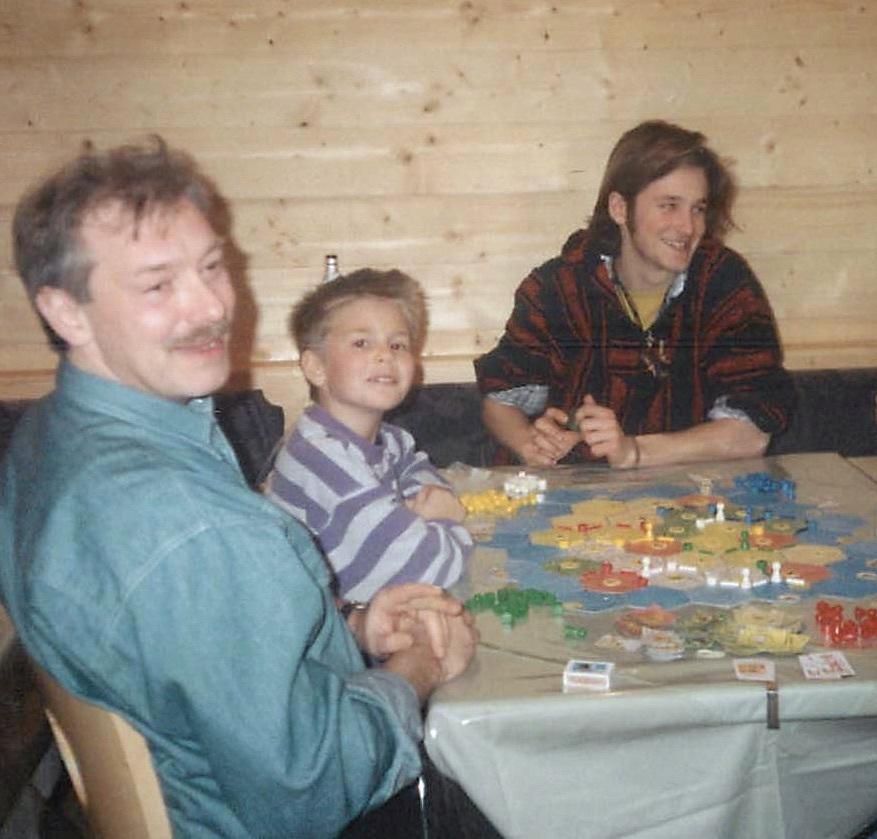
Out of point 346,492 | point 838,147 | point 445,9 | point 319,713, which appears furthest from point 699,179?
point 319,713

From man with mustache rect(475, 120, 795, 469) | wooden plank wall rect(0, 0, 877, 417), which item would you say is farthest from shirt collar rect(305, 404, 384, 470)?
wooden plank wall rect(0, 0, 877, 417)

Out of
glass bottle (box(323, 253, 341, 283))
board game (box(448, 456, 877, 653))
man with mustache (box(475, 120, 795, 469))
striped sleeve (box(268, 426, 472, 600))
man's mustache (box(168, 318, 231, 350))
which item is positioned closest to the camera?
man's mustache (box(168, 318, 231, 350))

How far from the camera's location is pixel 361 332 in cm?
138

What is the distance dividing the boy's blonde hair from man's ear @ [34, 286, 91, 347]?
0.61m

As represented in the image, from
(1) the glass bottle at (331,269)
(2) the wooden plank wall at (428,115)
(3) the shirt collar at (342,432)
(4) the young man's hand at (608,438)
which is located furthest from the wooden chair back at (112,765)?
(2) the wooden plank wall at (428,115)

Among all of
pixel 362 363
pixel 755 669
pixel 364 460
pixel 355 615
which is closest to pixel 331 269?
pixel 362 363

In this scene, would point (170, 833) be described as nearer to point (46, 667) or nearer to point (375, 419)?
point (46, 667)

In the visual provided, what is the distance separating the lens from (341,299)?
1.42m

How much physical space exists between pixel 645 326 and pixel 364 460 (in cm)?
83

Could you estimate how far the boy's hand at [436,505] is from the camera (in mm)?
1327

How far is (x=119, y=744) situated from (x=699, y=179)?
1587mm

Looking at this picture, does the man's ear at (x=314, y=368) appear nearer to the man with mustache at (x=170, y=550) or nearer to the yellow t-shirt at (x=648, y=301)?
the man with mustache at (x=170, y=550)

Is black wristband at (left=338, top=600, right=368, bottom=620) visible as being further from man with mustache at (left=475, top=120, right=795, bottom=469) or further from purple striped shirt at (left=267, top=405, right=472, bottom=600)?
man with mustache at (left=475, top=120, right=795, bottom=469)

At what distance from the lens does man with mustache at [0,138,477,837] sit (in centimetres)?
70
